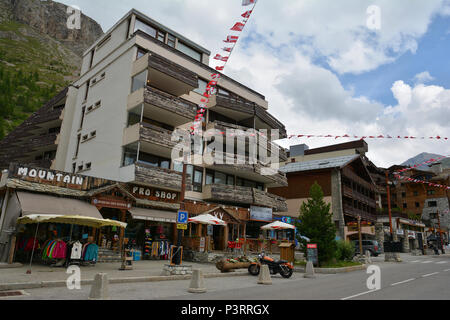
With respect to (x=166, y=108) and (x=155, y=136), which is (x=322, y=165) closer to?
(x=166, y=108)

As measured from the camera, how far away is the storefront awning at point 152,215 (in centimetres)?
2069

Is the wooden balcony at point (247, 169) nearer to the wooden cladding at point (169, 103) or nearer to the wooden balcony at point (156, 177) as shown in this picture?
the wooden cladding at point (169, 103)

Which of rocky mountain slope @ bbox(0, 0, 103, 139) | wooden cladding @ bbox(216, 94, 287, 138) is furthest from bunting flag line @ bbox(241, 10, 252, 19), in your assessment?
rocky mountain slope @ bbox(0, 0, 103, 139)

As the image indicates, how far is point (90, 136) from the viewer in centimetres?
2808

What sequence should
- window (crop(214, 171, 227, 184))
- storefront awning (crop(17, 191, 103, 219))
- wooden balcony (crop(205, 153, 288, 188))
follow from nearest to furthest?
storefront awning (crop(17, 191, 103, 219))
wooden balcony (crop(205, 153, 288, 188))
window (crop(214, 171, 227, 184))

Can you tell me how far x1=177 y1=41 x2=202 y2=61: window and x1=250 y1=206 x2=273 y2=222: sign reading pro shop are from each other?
1610 centimetres

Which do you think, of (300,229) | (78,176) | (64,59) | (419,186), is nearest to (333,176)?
(300,229)

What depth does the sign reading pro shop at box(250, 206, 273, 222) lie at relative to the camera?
29906mm

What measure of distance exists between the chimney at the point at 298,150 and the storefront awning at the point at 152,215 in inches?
1704

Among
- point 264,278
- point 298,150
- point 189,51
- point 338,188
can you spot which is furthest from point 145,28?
point 298,150

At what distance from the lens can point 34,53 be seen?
137m

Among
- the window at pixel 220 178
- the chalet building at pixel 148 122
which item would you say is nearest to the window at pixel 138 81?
the chalet building at pixel 148 122

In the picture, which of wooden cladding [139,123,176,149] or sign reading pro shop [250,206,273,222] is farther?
sign reading pro shop [250,206,273,222]

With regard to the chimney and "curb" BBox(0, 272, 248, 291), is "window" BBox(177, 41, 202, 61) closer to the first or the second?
"curb" BBox(0, 272, 248, 291)
